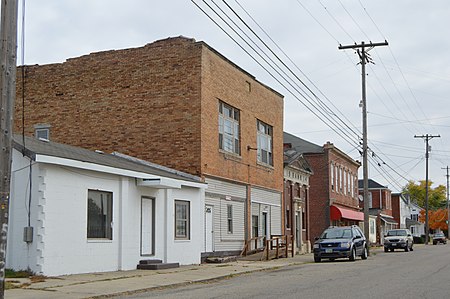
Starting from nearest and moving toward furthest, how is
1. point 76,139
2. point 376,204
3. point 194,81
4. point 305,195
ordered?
point 194,81, point 76,139, point 305,195, point 376,204

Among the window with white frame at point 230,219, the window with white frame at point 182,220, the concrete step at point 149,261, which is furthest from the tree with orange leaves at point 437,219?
the concrete step at point 149,261

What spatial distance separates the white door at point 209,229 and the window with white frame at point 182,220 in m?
1.66

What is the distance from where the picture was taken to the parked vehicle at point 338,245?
2936cm

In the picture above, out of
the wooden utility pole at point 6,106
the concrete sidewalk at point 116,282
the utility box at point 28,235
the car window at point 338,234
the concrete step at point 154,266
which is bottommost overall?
the concrete sidewalk at point 116,282

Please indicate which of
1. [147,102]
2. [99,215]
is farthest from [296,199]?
[99,215]

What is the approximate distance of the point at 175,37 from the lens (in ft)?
90.8

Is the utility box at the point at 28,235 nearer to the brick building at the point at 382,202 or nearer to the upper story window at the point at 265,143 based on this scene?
the upper story window at the point at 265,143

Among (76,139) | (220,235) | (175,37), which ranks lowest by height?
(220,235)

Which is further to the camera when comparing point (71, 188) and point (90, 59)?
point (90, 59)

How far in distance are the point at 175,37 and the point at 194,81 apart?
228 cm

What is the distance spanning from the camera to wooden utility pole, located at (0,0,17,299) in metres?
11.2

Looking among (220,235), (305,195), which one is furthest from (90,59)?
(305,195)

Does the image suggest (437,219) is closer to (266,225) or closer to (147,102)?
(266,225)

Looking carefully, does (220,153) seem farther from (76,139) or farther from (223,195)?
(76,139)
